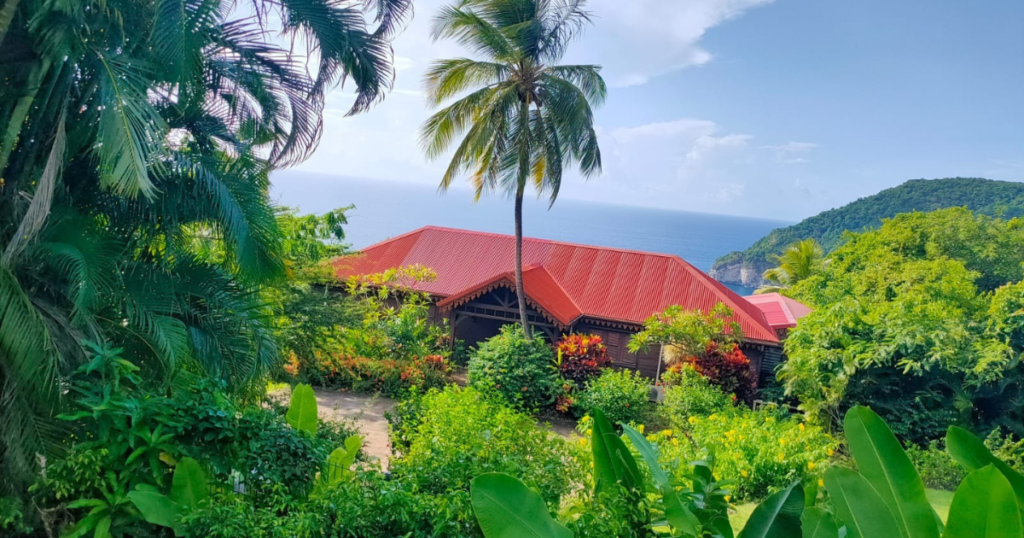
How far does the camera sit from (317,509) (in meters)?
3.90

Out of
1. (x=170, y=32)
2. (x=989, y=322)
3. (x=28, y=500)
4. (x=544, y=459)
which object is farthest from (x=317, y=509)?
(x=989, y=322)

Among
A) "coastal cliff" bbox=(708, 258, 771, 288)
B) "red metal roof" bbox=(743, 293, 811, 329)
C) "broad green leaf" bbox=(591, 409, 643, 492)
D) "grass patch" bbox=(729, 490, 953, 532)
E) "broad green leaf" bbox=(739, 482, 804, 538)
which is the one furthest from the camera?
"coastal cliff" bbox=(708, 258, 771, 288)

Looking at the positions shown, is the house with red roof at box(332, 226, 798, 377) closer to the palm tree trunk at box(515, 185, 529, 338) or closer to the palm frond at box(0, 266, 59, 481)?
the palm tree trunk at box(515, 185, 529, 338)

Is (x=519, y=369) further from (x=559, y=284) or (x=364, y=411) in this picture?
(x=559, y=284)

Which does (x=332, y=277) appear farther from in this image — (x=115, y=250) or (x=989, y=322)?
(x=989, y=322)

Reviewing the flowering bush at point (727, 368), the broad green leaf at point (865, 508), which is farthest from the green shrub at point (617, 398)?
the broad green leaf at point (865, 508)

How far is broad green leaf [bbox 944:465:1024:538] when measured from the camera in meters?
1.88

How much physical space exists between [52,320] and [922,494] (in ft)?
20.5

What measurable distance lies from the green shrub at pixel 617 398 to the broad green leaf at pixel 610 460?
8.94 meters

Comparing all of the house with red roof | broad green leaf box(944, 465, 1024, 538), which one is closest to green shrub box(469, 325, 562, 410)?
the house with red roof

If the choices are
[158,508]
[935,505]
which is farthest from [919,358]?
[158,508]

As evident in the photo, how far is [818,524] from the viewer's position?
241cm

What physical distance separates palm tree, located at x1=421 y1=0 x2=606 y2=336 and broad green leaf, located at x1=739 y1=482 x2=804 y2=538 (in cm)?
1118

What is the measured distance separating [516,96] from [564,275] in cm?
753
